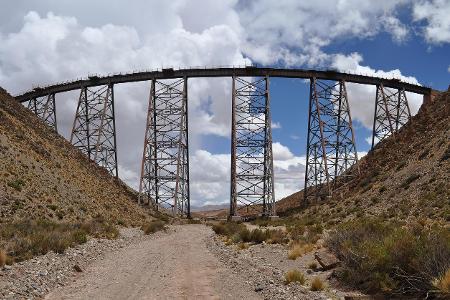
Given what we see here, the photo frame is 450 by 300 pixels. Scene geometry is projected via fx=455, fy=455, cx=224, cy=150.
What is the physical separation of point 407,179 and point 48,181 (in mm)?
Result: 21486

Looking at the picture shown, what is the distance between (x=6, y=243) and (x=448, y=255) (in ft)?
41.5

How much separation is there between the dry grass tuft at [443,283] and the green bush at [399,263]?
133mm

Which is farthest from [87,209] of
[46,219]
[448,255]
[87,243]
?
[448,255]

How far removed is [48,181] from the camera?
90.8 ft

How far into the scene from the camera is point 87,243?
18.2 meters

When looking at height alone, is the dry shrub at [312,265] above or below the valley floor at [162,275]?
above

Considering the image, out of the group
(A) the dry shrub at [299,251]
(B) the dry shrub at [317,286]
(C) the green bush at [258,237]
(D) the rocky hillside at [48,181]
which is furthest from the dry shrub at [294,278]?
(D) the rocky hillside at [48,181]

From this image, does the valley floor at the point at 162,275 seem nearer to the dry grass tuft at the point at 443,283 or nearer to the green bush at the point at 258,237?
the green bush at the point at 258,237

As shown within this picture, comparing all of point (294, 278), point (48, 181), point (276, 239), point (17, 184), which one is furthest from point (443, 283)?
point (48, 181)

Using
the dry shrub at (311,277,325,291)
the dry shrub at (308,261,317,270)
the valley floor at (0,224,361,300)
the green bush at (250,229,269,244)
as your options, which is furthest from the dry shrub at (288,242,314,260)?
the green bush at (250,229,269,244)

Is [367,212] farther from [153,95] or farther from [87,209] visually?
[153,95]

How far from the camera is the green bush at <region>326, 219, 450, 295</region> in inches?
302

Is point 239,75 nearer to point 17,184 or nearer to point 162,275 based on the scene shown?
point 17,184

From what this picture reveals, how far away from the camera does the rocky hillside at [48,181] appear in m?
23.7
